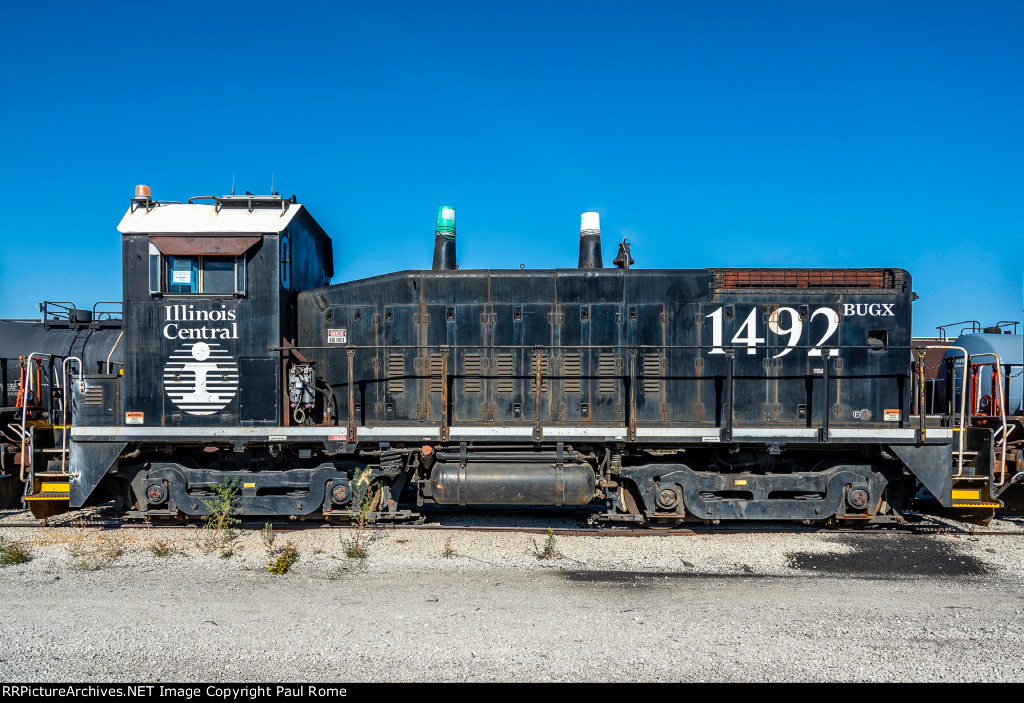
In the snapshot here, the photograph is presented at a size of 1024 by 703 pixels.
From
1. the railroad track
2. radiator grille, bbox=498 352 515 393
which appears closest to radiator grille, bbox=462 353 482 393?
radiator grille, bbox=498 352 515 393

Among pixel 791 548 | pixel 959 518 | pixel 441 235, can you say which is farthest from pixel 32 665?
pixel 959 518

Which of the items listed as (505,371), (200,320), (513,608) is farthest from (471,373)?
(200,320)

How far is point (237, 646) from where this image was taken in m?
4.37

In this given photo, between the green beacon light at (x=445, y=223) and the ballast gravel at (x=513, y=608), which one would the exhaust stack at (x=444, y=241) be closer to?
the green beacon light at (x=445, y=223)

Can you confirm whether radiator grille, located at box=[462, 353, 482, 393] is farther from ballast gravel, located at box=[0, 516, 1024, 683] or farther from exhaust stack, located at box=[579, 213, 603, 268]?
exhaust stack, located at box=[579, 213, 603, 268]

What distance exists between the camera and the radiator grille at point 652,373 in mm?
7695

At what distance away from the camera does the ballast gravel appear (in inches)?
161

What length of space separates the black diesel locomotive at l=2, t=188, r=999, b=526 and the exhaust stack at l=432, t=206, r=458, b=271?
0.75m

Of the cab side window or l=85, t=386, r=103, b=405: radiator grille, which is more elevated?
the cab side window

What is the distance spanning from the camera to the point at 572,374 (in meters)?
7.71

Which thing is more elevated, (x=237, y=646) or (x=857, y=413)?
(x=857, y=413)

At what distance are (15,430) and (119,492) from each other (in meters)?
1.98

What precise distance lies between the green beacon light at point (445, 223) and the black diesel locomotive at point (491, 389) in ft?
3.35
